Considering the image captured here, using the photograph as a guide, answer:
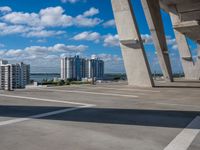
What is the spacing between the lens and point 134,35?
20688 millimetres

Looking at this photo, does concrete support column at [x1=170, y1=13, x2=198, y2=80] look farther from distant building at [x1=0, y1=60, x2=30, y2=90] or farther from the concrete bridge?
distant building at [x1=0, y1=60, x2=30, y2=90]

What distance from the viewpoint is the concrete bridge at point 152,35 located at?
20.7 meters

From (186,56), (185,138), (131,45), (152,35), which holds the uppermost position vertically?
(152,35)

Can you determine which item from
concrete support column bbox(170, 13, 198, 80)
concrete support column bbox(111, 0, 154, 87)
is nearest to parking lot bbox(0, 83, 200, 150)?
concrete support column bbox(111, 0, 154, 87)

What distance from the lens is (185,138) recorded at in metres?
5.25

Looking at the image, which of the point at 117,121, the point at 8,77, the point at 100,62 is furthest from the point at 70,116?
the point at 100,62

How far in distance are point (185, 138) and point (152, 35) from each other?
25986 mm

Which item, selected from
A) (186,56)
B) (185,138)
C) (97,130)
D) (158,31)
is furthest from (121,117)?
(186,56)

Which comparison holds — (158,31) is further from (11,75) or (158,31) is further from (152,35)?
(11,75)

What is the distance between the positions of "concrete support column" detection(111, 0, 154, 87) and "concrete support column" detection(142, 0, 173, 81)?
8.10m

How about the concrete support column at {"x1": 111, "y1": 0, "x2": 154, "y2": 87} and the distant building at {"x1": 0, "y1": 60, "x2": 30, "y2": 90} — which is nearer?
the concrete support column at {"x1": 111, "y1": 0, "x2": 154, "y2": 87}

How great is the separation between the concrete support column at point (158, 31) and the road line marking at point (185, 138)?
930 inches

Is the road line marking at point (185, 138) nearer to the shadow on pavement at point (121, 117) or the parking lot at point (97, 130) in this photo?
the parking lot at point (97, 130)

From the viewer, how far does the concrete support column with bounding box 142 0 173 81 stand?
28.6 m
